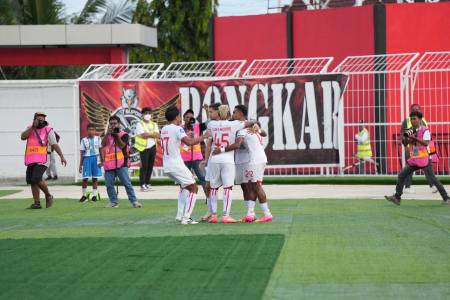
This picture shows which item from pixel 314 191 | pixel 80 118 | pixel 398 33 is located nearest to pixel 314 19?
pixel 398 33

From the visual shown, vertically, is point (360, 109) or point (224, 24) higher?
point (224, 24)

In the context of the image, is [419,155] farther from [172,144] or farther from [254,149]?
[172,144]

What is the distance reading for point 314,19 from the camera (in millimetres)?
34250

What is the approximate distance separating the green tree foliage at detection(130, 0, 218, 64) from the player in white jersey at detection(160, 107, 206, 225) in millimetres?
42067

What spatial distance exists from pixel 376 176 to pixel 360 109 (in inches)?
74.6

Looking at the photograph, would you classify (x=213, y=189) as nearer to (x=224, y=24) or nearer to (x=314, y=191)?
(x=314, y=191)

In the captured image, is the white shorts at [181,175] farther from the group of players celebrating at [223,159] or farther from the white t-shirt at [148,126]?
the white t-shirt at [148,126]

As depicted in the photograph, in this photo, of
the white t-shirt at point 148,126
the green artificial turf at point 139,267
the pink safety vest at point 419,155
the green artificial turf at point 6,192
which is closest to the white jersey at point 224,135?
the green artificial turf at point 139,267

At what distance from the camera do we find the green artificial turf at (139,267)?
9.33m

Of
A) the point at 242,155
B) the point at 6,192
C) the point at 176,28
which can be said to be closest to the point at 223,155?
the point at 242,155

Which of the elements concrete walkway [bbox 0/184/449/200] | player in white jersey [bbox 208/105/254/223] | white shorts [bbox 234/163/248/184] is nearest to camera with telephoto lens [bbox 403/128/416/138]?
concrete walkway [bbox 0/184/449/200]

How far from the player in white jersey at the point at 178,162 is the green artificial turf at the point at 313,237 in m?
0.31

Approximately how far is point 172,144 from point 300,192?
322 inches

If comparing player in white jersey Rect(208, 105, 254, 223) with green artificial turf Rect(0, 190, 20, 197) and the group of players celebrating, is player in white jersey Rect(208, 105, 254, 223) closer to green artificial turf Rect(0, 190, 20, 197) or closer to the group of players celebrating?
the group of players celebrating
